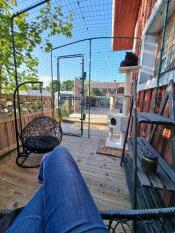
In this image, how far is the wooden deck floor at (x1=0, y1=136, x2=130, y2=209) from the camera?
137 centimetres

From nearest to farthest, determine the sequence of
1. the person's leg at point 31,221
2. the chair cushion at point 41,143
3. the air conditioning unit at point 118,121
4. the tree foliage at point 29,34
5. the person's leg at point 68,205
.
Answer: the person's leg at point 68,205
the person's leg at point 31,221
the chair cushion at point 41,143
the air conditioning unit at point 118,121
the tree foliage at point 29,34

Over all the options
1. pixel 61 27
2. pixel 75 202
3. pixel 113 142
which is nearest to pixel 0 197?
pixel 75 202

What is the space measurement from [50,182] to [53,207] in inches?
4.7

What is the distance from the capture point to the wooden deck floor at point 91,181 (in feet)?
4.48

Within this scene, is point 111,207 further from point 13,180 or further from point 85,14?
point 85,14

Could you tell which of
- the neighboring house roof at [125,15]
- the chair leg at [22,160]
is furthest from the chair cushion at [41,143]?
the neighboring house roof at [125,15]

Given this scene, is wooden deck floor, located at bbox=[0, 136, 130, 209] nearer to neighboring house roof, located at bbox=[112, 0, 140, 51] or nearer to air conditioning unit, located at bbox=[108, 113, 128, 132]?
air conditioning unit, located at bbox=[108, 113, 128, 132]

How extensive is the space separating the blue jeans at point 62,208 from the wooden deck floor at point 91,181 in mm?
965

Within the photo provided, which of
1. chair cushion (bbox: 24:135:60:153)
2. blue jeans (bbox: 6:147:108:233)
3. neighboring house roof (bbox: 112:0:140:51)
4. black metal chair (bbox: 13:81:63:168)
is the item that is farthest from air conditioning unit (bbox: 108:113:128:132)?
neighboring house roof (bbox: 112:0:140:51)

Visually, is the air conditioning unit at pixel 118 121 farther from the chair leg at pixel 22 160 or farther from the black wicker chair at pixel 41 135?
the chair leg at pixel 22 160

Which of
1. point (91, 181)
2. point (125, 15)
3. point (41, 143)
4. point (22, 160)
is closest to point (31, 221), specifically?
point (91, 181)

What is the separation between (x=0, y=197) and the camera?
1373mm

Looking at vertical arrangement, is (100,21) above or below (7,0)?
below

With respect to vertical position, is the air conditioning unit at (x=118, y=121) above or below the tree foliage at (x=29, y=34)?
below
